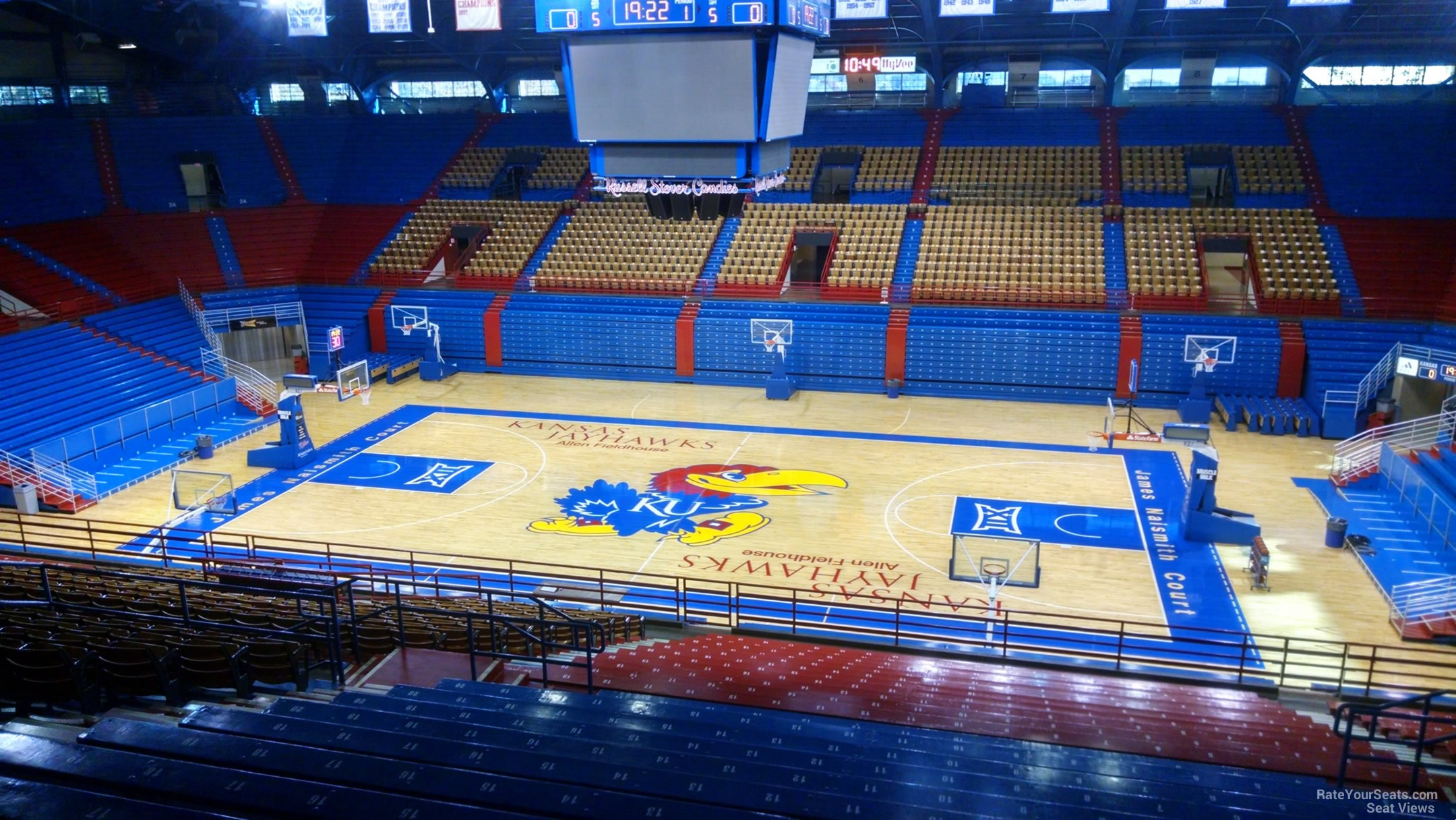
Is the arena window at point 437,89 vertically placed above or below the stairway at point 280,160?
above

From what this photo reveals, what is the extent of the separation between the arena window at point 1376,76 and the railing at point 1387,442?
A: 18.5 meters

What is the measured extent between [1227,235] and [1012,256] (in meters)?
6.29

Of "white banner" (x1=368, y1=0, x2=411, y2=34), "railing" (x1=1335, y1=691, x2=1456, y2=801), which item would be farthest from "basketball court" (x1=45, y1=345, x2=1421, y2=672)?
"white banner" (x1=368, y1=0, x2=411, y2=34)

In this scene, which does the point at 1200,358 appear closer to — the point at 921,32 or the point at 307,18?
the point at 921,32

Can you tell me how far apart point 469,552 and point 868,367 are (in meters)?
15.5

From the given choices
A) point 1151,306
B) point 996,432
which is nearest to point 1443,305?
point 1151,306

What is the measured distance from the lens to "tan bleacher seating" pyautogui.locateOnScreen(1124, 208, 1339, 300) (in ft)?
96.1

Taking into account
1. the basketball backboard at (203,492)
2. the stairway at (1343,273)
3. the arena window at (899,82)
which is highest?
the arena window at (899,82)

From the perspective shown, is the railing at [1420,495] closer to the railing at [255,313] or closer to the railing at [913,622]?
the railing at [913,622]

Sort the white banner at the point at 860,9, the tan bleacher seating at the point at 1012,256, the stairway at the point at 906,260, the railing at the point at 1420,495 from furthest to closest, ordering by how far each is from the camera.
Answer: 1. the stairway at the point at 906,260
2. the tan bleacher seating at the point at 1012,256
3. the white banner at the point at 860,9
4. the railing at the point at 1420,495

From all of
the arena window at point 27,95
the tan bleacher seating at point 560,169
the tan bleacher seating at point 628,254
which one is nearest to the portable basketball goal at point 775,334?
the tan bleacher seating at point 628,254

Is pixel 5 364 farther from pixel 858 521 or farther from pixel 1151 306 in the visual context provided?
pixel 1151 306

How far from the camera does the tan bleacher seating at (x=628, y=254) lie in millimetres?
33500

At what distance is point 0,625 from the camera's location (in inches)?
357
